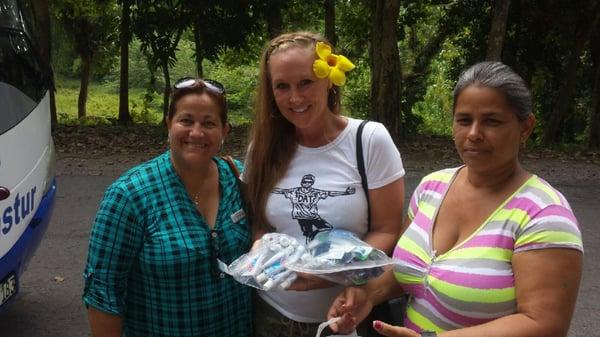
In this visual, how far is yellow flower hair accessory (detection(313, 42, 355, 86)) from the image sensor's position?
7.12 ft

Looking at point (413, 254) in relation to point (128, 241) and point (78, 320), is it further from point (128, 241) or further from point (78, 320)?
point (78, 320)

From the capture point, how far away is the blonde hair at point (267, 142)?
2.29 m

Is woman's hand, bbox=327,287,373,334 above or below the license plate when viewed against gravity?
above

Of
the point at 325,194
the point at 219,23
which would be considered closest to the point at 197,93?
the point at 325,194

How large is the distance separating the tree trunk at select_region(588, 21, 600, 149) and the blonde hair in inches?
405

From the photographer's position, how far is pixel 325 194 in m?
2.20

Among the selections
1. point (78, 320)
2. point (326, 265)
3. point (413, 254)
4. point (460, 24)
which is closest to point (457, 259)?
point (413, 254)

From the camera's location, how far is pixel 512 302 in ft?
5.53

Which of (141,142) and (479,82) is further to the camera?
(141,142)

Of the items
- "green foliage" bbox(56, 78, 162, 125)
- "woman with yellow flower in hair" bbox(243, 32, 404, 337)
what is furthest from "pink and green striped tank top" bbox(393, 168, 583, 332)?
"green foliage" bbox(56, 78, 162, 125)

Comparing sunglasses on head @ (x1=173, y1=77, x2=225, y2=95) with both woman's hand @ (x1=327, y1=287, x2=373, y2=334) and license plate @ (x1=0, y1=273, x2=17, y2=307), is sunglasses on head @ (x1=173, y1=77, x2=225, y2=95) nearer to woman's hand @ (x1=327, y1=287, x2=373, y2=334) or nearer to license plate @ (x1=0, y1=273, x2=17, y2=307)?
woman's hand @ (x1=327, y1=287, x2=373, y2=334)

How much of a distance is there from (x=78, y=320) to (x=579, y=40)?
10.9 metres

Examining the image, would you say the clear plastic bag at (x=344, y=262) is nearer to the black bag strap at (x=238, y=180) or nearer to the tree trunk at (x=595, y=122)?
the black bag strap at (x=238, y=180)

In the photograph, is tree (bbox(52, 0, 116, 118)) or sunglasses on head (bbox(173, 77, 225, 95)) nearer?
sunglasses on head (bbox(173, 77, 225, 95))
